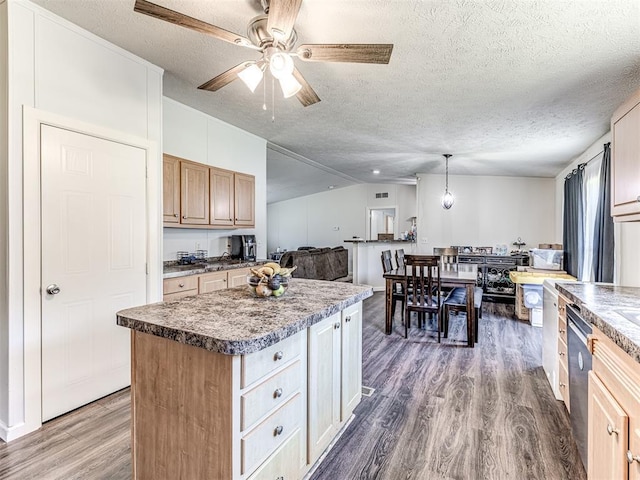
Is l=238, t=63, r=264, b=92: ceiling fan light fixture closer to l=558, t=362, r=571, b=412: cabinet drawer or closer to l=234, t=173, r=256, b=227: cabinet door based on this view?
l=234, t=173, r=256, b=227: cabinet door

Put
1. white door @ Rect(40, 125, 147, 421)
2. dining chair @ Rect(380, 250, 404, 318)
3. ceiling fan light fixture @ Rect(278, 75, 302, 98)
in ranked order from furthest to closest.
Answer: dining chair @ Rect(380, 250, 404, 318)
white door @ Rect(40, 125, 147, 421)
ceiling fan light fixture @ Rect(278, 75, 302, 98)

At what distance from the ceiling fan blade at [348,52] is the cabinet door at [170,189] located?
2058mm

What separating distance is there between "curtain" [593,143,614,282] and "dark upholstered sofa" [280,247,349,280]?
4485mm

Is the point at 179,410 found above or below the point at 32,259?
below

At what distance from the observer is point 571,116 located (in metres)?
3.12

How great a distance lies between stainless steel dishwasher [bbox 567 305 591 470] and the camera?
1574mm

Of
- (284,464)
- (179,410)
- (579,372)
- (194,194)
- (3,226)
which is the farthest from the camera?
(194,194)

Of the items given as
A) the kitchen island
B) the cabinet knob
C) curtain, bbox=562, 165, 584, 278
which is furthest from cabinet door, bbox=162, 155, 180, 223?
curtain, bbox=562, 165, 584, 278

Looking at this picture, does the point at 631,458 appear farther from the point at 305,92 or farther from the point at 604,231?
the point at 604,231

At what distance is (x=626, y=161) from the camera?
191cm

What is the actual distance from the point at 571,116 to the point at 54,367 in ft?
15.6

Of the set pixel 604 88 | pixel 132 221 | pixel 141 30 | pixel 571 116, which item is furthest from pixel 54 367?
pixel 571 116

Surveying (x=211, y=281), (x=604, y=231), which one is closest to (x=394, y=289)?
(x=604, y=231)

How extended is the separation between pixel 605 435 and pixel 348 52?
6.73 feet
